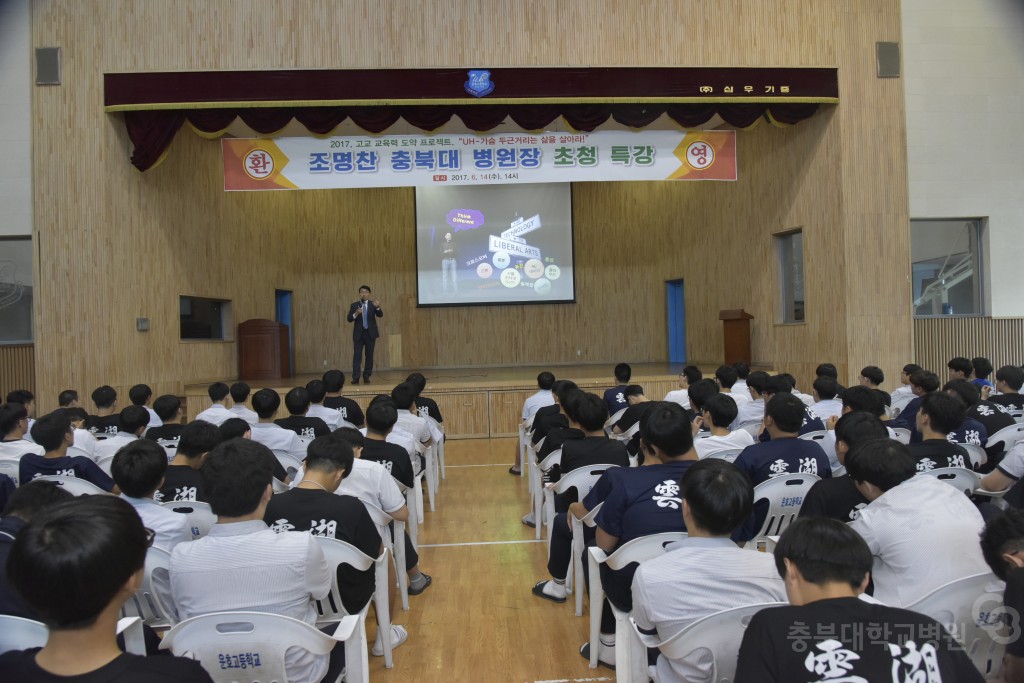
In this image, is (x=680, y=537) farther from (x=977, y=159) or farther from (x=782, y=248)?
(x=977, y=159)

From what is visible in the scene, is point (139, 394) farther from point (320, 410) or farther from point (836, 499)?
point (836, 499)

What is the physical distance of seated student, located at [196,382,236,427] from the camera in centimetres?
490

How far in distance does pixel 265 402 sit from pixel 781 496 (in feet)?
10.3

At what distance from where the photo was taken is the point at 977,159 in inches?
380

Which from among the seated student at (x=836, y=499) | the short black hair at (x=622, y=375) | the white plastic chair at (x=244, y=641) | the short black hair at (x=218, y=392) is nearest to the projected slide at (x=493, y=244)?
the short black hair at (x=622, y=375)

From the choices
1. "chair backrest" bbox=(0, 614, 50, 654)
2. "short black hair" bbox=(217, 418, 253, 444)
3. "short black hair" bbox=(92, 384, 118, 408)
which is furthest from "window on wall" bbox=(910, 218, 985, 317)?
"chair backrest" bbox=(0, 614, 50, 654)

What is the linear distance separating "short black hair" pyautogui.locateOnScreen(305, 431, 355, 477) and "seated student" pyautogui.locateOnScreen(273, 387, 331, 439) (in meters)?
1.91

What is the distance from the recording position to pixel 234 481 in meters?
1.96

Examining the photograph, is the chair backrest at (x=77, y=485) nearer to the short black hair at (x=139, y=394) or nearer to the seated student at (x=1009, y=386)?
the short black hair at (x=139, y=394)

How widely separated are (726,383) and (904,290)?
4.35m

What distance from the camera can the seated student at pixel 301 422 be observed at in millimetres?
4523

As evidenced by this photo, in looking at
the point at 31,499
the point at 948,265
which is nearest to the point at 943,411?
the point at 31,499

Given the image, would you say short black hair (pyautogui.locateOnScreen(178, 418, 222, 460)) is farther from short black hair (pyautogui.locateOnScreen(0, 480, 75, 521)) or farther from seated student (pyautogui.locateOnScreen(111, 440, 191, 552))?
short black hair (pyautogui.locateOnScreen(0, 480, 75, 521))

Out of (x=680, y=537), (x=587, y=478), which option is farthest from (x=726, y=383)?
(x=680, y=537)
